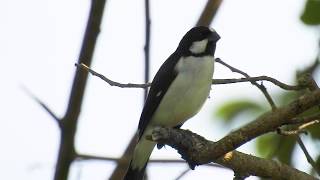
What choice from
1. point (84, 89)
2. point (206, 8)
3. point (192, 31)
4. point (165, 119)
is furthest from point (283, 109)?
point (192, 31)

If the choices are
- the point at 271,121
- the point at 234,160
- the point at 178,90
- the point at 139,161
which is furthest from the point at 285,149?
the point at 139,161

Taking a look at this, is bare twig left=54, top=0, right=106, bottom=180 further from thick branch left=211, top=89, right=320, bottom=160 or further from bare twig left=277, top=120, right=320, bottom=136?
bare twig left=277, top=120, right=320, bottom=136

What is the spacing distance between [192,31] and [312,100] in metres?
2.01

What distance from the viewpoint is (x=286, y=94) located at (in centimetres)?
301

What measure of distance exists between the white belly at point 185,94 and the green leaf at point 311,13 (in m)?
1.16

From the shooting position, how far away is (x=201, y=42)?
162 inches

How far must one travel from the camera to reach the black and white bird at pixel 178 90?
147 inches

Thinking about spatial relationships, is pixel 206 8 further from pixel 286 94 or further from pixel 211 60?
pixel 286 94

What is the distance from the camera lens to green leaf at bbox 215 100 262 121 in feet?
10.1

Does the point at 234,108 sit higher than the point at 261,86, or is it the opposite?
the point at 261,86

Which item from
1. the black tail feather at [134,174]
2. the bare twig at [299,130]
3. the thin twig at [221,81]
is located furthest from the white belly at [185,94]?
the bare twig at [299,130]

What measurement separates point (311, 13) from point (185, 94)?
1276mm

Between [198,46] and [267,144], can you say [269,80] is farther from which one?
[198,46]

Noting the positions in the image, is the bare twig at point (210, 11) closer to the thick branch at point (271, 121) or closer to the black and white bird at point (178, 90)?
the black and white bird at point (178, 90)
